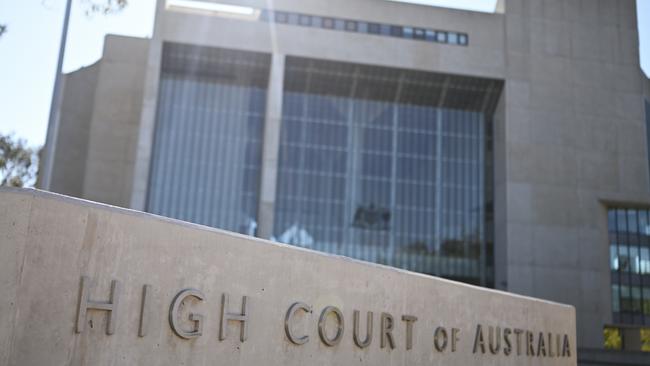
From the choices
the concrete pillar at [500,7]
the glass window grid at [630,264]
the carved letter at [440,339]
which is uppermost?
the concrete pillar at [500,7]

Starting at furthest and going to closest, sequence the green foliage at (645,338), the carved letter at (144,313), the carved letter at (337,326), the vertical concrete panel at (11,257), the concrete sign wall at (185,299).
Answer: the green foliage at (645,338) < the carved letter at (337,326) < the carved letter at (144,313) < the concrete sign wall at (185,299) < the vertical concrete panel at (11,257)

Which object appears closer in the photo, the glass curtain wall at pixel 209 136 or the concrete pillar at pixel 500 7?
the glass curtain wall at pixel 209 136

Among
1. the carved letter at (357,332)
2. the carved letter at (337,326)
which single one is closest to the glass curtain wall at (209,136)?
the carved letter at (357,332)

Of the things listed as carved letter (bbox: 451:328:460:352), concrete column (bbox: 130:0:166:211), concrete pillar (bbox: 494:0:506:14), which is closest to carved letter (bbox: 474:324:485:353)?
carved letter (bbox: 451:328:460:352)

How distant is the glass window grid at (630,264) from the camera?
1623 inches

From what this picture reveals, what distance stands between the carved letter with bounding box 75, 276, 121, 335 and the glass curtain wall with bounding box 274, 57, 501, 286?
32.9 meters

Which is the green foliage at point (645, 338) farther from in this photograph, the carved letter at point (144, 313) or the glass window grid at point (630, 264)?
the carved letter at point (144, 313)

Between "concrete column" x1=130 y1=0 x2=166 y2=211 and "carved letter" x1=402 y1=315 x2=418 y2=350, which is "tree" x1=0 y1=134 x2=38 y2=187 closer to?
"concrete column" x1=130 y1=0 x2=166 y2=211

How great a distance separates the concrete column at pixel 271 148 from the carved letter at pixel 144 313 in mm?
30545

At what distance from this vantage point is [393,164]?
41594 millimetres

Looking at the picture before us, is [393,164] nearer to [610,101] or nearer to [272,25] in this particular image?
[272,25]

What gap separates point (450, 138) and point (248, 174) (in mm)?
12344

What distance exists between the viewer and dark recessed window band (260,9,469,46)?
4003cm

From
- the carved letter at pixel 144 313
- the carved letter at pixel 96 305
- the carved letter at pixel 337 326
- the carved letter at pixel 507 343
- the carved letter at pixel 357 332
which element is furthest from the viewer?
the carved letter at pixel 507 343
